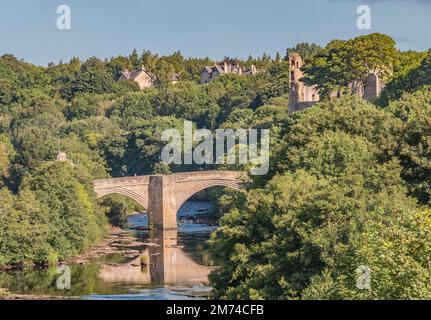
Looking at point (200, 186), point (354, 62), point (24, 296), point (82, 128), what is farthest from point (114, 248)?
point (82, 128)

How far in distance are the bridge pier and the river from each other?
7.46m

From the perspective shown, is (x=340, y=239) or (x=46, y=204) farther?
(x=46, y=204)

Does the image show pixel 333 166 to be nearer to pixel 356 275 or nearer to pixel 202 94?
pixel 356 275

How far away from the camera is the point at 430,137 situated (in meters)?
35.4

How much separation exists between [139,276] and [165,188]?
24.5 meters

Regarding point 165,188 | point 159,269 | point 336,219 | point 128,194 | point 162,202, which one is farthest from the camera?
point 165,188

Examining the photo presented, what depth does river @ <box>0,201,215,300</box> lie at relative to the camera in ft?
141

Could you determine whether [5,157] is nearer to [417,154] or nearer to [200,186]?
[200,186]

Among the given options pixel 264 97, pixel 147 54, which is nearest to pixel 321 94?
pixel 264 97

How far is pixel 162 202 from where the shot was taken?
71500 mm

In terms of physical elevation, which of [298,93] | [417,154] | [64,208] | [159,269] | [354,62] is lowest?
[159,269]

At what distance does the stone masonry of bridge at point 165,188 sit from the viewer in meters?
70.5

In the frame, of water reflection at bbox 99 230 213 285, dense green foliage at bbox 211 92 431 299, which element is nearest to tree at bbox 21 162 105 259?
water reflection at bbox 99 230 213 285

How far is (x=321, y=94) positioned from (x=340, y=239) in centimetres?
4663
